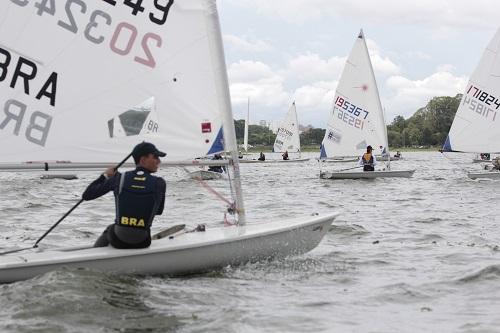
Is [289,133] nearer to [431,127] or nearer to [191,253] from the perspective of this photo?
[191,253]

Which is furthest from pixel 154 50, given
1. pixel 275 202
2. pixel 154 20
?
pixel 275 202

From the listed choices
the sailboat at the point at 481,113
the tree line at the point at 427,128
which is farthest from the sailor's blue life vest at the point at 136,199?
the tree line at the point at 427,128

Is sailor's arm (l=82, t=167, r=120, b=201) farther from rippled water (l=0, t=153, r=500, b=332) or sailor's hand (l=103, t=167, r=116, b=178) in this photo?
rippled water (l=0, t=153, r=500, b=332)

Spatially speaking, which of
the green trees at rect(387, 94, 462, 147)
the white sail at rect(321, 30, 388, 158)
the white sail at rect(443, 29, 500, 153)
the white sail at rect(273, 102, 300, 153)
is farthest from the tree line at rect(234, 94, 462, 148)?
the white sail at rect(443, 29, 500, 153)

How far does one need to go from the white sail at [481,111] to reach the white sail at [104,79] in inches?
632

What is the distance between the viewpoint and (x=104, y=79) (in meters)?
7.00

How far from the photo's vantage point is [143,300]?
19.6 feet

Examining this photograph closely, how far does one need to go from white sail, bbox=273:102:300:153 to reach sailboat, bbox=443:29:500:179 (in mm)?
27787

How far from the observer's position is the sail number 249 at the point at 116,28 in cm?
685

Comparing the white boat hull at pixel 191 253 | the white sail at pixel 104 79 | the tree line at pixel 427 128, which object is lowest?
the white boat hull at pixel 191 253

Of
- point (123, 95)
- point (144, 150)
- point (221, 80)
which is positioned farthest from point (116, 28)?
point (144, 150)

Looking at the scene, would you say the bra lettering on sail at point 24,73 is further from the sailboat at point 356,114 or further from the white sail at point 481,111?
the sailboat at point 356,114

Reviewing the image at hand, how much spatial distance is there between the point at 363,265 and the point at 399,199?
387 inches

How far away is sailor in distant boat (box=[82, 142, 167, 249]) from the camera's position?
253 inches
